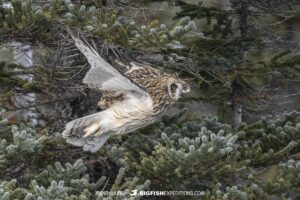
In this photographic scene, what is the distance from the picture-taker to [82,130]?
3.43 m

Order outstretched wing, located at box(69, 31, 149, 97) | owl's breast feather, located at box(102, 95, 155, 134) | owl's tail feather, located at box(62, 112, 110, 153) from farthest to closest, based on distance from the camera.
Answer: owl's tail feather, located at box(62, 112, 110, 153) → owl's breast feather, located at box(102, 95, 155, 134) → outstretched wing, located at box(69, 31, 149, 97)

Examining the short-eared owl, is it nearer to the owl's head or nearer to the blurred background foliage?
the owl's head

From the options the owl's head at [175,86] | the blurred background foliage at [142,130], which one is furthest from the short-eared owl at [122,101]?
the blurred background foliage at [142,130]

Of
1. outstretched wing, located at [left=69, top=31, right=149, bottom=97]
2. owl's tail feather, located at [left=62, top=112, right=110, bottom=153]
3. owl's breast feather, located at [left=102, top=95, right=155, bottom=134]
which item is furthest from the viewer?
owl's tail feather, located at [left=62, top=112, right=110, bottom=153]

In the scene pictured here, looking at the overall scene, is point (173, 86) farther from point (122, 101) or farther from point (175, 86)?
point (122, 101)

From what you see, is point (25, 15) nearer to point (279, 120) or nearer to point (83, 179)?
point (83, 179)

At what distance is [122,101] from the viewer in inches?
130

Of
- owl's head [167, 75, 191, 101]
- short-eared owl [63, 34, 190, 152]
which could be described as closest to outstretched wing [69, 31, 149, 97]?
short-eared owl [63, 34, 190, 152]

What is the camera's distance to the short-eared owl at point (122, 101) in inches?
125

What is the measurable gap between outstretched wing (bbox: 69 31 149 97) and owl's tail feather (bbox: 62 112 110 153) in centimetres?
20

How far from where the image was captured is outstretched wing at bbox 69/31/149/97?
3.08 meters

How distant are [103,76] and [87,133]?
39 cm

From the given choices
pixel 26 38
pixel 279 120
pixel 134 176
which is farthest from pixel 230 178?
pixel 26 38

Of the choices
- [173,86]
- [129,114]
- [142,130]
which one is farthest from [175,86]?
[142,130]
